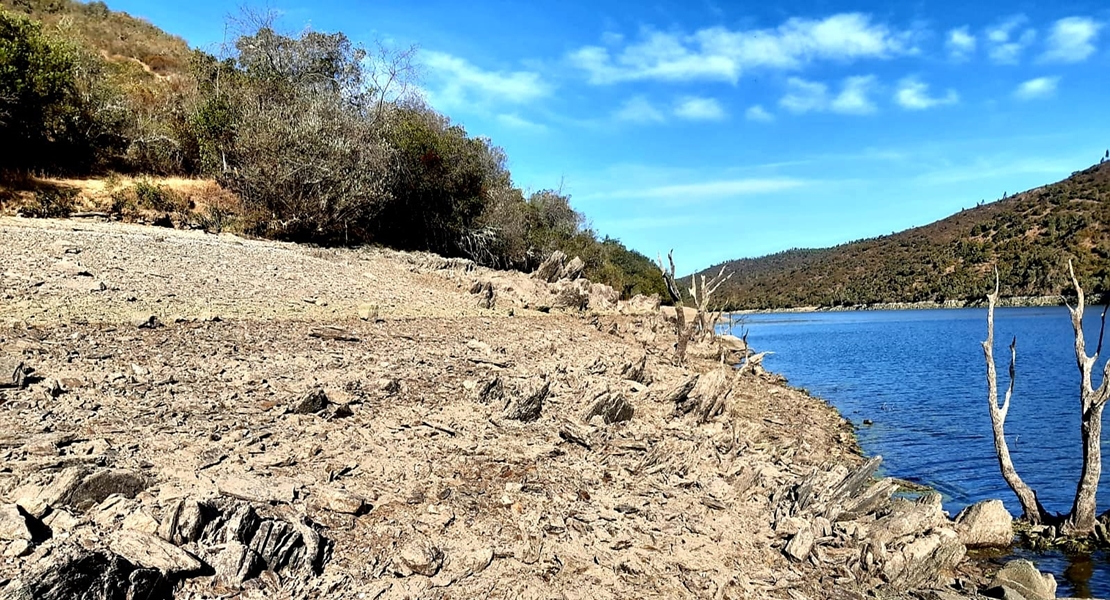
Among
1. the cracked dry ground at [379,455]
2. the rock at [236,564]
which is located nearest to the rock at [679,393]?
the cracked dry ground at [379,455]

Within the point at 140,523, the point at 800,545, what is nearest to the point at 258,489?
the point at 140,523

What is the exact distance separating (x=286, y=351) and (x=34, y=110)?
61.4ft

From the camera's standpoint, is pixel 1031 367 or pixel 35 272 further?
pixel 1031 367

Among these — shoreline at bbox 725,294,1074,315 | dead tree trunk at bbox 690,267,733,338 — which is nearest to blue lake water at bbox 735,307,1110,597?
dead tree trunk at bbox 690,267,733,338

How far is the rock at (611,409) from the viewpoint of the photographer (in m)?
9.47

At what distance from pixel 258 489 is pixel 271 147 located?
67.4 ft

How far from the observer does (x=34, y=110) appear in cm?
2178

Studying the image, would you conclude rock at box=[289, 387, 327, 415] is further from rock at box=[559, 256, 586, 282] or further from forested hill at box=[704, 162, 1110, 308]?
forested hill at box=[704, 162, 1110, 308]

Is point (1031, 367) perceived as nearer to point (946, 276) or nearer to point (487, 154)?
point (487, 154)

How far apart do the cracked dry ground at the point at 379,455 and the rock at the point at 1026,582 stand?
6.58 feet

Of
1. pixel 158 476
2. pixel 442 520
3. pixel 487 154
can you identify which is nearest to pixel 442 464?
pixel 442 520

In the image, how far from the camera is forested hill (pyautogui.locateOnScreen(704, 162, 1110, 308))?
89.3 m

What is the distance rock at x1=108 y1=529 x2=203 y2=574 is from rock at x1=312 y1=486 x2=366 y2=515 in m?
1.20

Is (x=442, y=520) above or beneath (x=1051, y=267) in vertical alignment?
beneath
